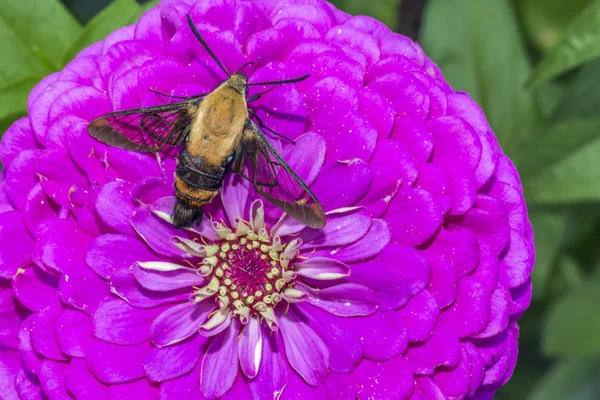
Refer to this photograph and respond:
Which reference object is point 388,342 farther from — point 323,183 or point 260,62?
point 260,62

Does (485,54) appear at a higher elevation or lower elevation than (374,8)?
lower

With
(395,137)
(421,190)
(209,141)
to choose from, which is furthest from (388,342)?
(209,141)

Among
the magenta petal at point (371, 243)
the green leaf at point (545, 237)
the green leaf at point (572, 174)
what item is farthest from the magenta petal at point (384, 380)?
the green leaf at point (545, 237)

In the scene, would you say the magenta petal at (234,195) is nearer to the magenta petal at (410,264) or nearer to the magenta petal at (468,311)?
the magenta petal at (410,264)

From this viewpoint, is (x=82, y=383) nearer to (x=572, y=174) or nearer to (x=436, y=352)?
(x=436, y=352)

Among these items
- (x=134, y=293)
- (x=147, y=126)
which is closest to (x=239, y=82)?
(x=147, y=126)

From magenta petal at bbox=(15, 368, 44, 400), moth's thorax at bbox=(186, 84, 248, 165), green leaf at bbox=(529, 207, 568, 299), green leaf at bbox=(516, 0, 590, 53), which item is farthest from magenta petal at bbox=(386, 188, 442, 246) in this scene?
green leaf at bbox=(516, 0, 590, 53)

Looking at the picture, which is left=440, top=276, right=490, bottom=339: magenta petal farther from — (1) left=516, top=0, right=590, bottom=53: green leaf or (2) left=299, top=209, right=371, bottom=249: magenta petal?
(1) left=516, top=0, right=590, bottom=53: green leaf
